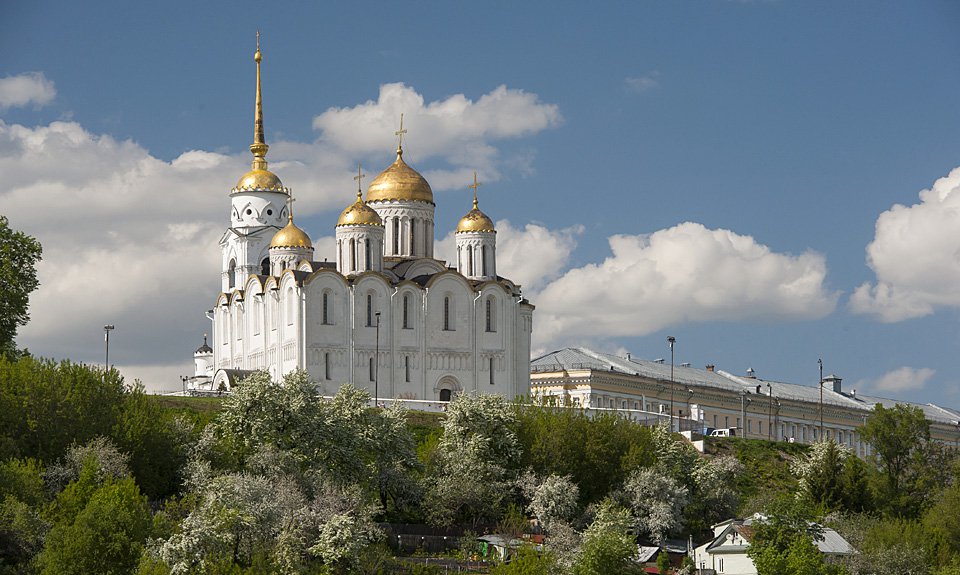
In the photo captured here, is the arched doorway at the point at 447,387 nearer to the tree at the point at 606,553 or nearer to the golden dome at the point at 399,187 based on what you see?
A: the golden dome at the point at 399,187

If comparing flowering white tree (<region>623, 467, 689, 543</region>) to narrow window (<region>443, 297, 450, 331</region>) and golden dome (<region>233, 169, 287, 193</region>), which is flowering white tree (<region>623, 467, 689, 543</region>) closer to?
narrow window (<region>443, 297, 450, 331</region>)

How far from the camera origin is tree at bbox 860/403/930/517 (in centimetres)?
7681

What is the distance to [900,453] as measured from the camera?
8062cm

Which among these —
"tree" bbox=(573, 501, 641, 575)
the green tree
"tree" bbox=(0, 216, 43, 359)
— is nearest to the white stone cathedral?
"tree" bbox=(0, 216, 43, 359)

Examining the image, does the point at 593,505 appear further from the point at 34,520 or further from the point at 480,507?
the point at 34,520

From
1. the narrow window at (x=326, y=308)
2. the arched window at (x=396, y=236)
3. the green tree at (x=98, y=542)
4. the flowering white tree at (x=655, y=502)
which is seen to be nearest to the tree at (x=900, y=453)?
the flowering white tree at (x=655, y=502)

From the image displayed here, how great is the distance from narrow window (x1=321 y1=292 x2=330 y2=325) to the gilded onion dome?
51.2 feet

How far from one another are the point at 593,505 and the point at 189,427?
14799 mm

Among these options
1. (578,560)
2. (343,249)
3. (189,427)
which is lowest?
(578,560)

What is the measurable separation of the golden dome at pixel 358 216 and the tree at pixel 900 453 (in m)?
25.2

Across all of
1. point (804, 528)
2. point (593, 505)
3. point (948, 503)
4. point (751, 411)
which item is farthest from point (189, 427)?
point (751, 411)

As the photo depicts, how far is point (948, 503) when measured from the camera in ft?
238

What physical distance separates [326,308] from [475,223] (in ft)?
31.5

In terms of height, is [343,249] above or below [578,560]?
Answer: above
